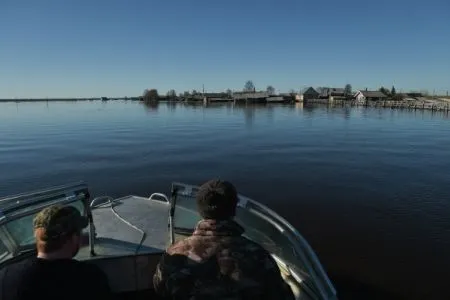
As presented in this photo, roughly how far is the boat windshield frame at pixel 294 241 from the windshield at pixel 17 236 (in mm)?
1987

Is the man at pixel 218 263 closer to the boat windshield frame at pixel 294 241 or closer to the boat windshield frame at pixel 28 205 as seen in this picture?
the boat windshield frame at pixel 294 241

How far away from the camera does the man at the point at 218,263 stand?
9.80 feet

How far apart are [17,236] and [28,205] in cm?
74

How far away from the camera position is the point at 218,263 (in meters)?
2.99

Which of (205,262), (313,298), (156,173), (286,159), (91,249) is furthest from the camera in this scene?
(286,159)

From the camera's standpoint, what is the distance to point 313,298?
4.61m

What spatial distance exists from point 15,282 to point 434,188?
56.7 ft

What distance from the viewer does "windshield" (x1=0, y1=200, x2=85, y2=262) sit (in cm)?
482

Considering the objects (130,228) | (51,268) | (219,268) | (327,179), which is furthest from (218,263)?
(327,179)

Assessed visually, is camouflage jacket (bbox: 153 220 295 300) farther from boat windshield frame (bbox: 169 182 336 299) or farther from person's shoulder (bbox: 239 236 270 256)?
boat windshield frame (bbox: 169 182 336 299)

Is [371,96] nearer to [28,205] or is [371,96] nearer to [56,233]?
[28,205]

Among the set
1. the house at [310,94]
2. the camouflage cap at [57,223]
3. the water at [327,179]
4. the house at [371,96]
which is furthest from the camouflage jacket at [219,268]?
the house at [310,94]

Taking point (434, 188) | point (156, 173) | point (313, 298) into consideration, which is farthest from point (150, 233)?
point (434, 188)

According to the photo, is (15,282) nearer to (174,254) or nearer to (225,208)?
(174,254)
